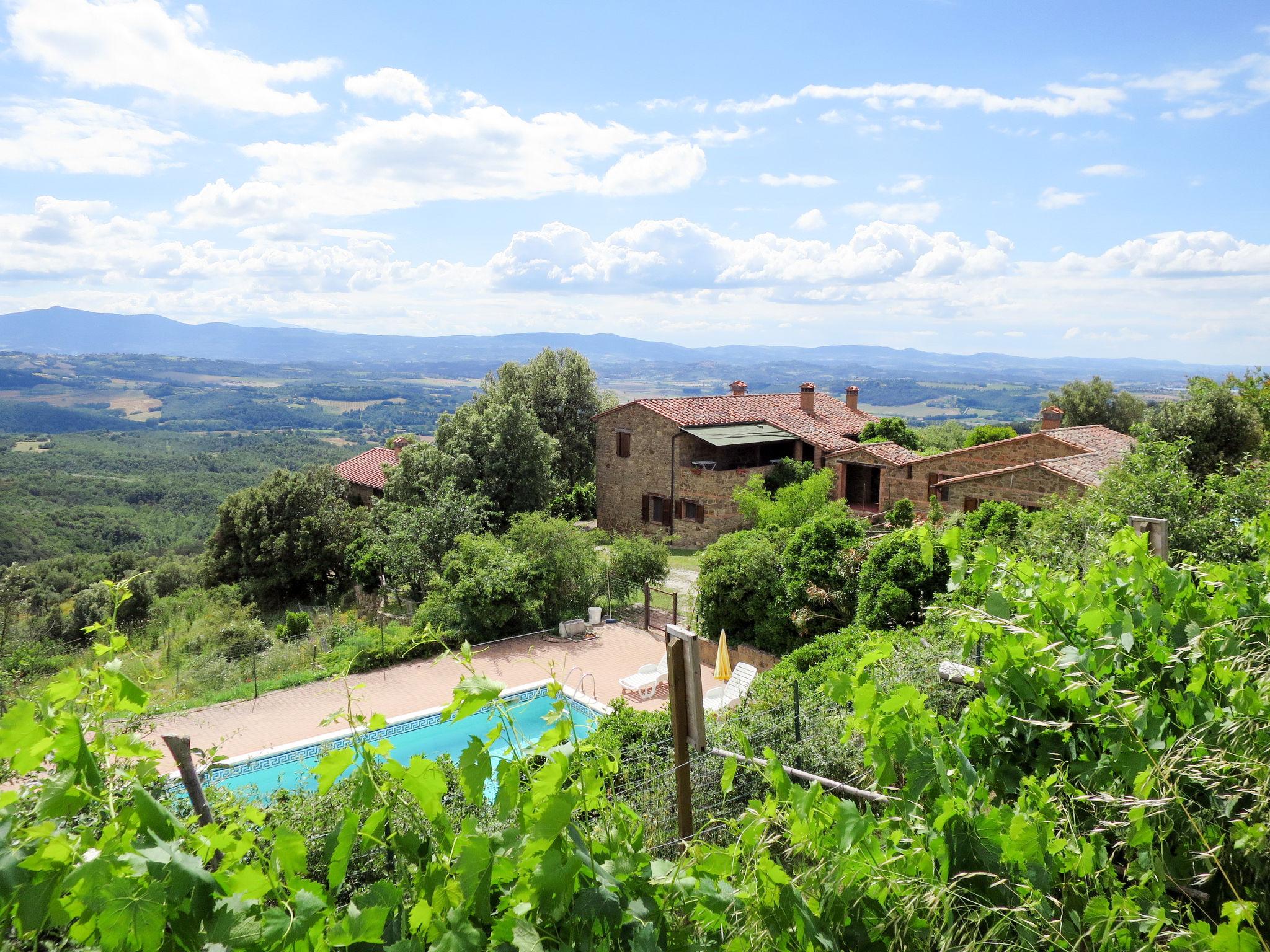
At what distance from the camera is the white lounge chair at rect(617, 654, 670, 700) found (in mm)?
13766

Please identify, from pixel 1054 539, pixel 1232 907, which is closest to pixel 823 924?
pixel 1232 907

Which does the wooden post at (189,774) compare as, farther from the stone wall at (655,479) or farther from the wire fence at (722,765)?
the stone wall at (655,479)

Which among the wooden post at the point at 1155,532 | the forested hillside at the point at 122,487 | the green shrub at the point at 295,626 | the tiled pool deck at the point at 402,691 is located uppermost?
the wooden post at the point at 1155,532

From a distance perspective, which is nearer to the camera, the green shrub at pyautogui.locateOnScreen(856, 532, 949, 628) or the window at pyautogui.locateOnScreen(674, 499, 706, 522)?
the green shrub at pyautogui.locateOnScreen(856, 532, 949, 628)

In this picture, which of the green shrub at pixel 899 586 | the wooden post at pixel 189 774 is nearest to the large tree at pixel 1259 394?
the green shrub at pixel 899 586

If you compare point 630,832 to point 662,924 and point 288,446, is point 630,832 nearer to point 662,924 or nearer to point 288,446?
A: point 662,924

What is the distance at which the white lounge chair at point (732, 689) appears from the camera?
12312 mm

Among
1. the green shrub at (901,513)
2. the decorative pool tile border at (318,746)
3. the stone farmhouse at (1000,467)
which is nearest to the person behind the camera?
the decorative pool tile border at (318,746)

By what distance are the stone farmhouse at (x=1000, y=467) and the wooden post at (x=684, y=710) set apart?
1382 centimetres

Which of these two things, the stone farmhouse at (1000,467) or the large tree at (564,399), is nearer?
the stone farmhouse at (1000,467)

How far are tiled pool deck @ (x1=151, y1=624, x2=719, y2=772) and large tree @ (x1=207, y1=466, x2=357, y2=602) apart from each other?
12.9 m

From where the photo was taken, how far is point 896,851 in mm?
2121

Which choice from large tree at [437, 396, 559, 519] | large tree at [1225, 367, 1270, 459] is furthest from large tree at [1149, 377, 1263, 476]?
large tree at [437, 396, 559, 519]

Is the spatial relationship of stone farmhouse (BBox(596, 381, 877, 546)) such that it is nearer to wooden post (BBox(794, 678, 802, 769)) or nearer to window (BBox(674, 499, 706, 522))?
window (BBox(674, 499, 706, 522))
